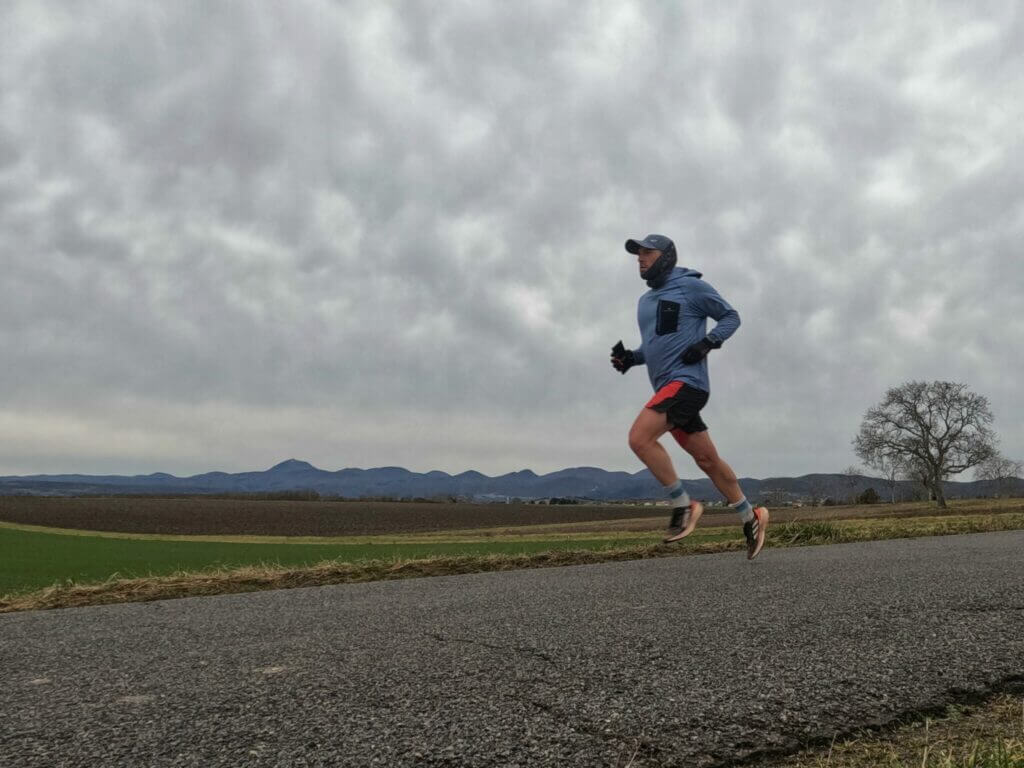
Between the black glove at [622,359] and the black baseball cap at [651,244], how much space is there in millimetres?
821

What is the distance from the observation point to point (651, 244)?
6.00 meters

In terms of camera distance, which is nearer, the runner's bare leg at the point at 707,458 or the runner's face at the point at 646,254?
the runner's bare leg at the point at 707,458

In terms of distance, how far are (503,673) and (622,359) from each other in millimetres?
3865

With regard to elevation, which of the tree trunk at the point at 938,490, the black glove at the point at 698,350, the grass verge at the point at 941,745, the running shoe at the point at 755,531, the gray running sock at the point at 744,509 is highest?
the black glove at the point at 698,350

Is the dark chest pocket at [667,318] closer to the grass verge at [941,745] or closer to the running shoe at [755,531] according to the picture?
the running shoe at [755,531]

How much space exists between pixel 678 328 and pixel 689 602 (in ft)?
7.81

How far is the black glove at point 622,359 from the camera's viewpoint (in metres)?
6.13

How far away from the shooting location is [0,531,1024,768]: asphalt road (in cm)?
194

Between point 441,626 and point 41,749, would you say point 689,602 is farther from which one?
point 41,749

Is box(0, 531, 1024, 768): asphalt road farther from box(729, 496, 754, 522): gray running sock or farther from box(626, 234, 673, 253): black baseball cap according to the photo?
box(626, 234, 673, 253): black baseball cap

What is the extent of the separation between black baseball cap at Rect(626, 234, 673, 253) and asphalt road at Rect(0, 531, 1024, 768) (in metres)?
2.76

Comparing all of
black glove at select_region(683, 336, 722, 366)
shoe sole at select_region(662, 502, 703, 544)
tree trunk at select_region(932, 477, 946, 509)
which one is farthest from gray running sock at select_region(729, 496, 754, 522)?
tree trunk at select_region(932, 477, 946, 509)
